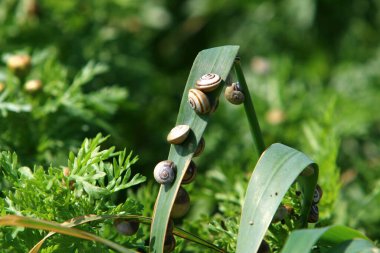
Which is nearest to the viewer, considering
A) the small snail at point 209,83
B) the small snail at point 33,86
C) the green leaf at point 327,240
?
the green leaf at point 327,240

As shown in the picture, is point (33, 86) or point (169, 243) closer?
point (169, 243)

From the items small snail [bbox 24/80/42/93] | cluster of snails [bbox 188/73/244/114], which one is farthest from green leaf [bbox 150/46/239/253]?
small snail [bbox 24/80/42/93]

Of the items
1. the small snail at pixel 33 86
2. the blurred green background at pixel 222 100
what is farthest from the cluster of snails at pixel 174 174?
the small snail at pixel 33 86

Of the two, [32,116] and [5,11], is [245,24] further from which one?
[32,116]

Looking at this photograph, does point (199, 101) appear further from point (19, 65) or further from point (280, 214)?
point (19, 65)

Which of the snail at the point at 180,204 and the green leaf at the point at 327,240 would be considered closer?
the green leaf at the point at 327,240

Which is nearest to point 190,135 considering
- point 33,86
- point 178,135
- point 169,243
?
point 178,135

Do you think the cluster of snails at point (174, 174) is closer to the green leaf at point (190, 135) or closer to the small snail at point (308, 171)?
the green leaf at point (190, 135)
